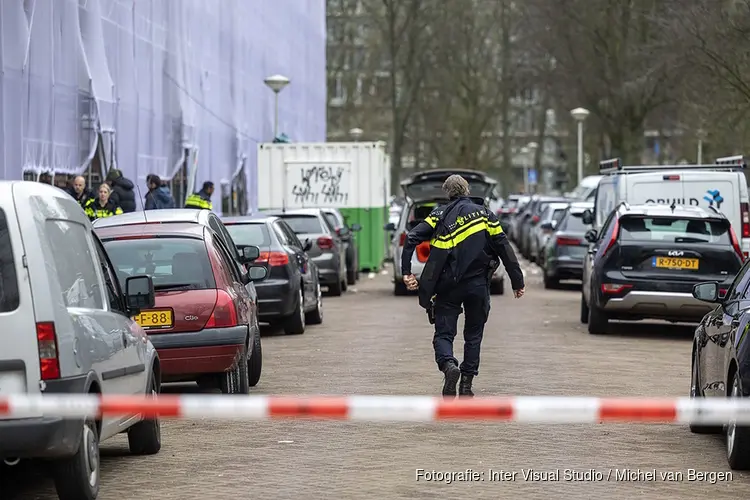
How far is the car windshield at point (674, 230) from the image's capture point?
18.0 m

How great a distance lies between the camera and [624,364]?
590 inches

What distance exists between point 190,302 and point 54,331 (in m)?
4.53

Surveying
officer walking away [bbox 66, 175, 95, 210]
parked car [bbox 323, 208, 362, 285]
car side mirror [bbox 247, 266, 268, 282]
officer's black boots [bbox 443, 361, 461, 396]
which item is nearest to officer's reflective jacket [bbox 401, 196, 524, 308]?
officer's black boots [bbox 443, 361, 461, 396]

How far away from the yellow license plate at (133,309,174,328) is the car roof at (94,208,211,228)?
1.15 metres

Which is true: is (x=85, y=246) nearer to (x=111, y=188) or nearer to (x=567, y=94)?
(x=111, y=188)

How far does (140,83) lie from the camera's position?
102 ft

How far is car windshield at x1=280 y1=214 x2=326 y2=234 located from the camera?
84.2 ft

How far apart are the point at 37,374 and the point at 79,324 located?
0.47 metres

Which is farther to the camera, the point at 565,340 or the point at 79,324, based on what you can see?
the point at 565,340

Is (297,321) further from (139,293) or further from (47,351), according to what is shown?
(47,351)

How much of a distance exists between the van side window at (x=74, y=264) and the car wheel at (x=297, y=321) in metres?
10.4

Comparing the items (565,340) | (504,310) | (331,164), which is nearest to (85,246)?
(565,340)

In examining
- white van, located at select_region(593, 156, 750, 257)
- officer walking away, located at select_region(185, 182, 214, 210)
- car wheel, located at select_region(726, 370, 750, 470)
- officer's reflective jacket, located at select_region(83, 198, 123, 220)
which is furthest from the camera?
officer walking away, located at select_region(185, 182, 214, 210)

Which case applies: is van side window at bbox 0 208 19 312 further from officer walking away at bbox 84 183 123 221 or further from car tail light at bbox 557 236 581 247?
car tail light at bbox 557 236 581 247
